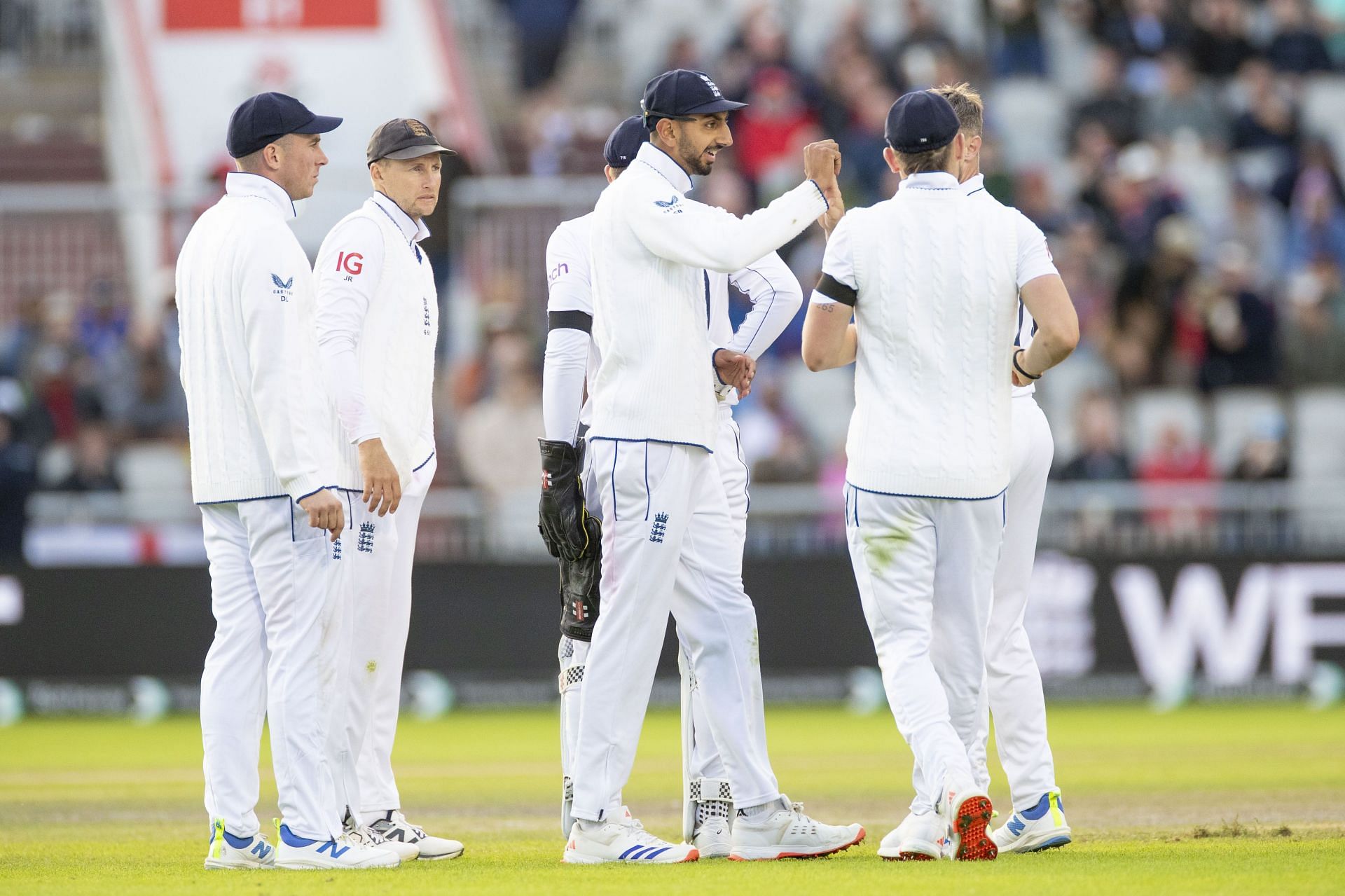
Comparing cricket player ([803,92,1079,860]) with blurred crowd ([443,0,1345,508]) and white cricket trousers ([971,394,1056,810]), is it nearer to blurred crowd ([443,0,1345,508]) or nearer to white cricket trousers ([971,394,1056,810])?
white cricket trousers ([971,394,1056,810])

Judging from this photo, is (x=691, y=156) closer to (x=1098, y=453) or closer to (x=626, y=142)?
(x=626, y=142)

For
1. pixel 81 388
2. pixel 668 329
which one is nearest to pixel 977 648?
pixel 668 329

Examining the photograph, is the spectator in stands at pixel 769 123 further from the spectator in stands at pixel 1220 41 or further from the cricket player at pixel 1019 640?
the cricket player at pixel 1019 640

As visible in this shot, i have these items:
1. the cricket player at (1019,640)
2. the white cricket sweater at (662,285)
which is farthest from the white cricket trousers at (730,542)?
the cricket player at (1019,640)

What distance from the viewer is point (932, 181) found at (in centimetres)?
727

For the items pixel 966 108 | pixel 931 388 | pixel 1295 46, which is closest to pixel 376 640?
pixel 931 388

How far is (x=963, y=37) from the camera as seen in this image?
905 inches

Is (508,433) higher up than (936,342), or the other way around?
(936,342)

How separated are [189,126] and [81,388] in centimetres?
660

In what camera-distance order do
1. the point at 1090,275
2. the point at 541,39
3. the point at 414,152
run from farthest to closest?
the point at 541,39 → the point at 1090,275 → the point at 414,152

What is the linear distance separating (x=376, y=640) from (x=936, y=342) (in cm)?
264

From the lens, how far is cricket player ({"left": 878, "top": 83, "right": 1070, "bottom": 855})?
7359 mm

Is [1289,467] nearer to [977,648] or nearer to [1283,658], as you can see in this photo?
[1283,658]

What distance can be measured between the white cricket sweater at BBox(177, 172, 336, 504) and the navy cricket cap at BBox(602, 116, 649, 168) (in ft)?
4.97
